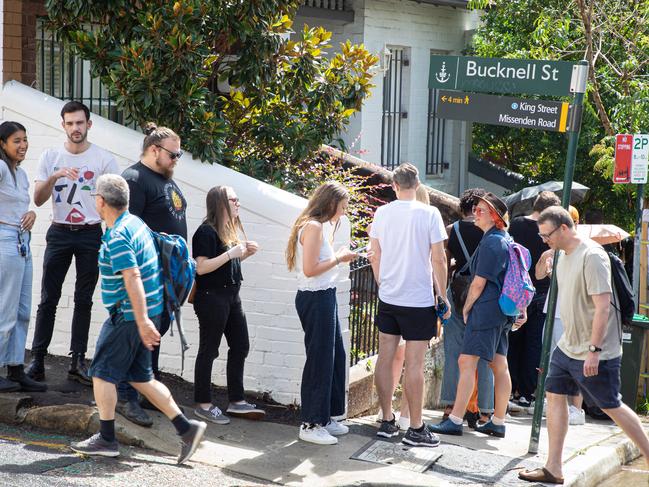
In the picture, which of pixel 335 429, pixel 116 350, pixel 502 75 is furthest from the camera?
pixel 502 75

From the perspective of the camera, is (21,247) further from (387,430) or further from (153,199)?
(387,430)

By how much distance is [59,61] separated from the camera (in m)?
9.34

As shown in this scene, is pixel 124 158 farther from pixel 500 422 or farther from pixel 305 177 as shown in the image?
pixel 500 422

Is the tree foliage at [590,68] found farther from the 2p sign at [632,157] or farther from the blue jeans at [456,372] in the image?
the blue jeans at [456,372]

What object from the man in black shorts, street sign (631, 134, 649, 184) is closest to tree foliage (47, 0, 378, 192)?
the man in black shorts

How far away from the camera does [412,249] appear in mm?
6672

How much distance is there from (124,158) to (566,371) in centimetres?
362

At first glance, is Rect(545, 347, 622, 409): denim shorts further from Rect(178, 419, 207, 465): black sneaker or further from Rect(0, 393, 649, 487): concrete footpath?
Rect(178, 419, 207, 465): black sneaker

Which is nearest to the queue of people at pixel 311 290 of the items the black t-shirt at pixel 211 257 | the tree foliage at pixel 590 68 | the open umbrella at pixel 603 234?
the black t-shirt at pixel 211 257

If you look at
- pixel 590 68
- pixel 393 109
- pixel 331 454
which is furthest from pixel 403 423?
pixel 393 109

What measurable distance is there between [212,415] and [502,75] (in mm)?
3149

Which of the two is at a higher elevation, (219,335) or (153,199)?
(153,199)

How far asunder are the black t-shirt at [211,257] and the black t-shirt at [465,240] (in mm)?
1785

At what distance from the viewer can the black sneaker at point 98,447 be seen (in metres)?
5.70
